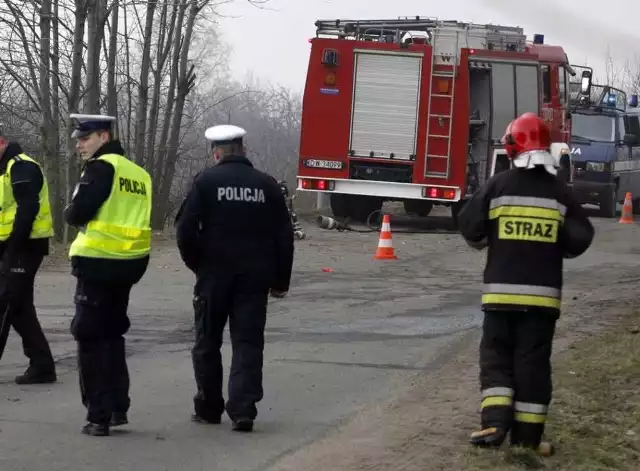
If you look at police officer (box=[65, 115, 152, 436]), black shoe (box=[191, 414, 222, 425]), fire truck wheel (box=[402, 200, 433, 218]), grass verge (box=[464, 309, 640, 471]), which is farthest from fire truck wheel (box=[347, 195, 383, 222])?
police officer (box=[65, 115, 152, 436])

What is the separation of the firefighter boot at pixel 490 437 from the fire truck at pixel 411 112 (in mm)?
15113

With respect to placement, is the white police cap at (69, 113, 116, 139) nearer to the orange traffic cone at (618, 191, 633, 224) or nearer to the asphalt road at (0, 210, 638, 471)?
the asphalt road at (0, 210, 638, 471)

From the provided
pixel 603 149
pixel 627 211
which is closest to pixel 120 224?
pixel 627 211

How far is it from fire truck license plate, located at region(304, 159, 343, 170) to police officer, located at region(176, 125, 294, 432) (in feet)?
47.5

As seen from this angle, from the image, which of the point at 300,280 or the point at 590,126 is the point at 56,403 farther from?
the point at 590,126

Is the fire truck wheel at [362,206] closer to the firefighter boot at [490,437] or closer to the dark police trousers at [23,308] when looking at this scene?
the dark police trousers at [23,308]

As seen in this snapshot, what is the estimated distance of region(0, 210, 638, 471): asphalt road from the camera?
21.4 ft

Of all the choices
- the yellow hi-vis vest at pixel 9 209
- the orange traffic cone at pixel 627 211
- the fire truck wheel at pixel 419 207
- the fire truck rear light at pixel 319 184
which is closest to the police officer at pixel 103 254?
the yellow hi-vis vest at pixel 9 209

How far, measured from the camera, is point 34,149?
28906 mm

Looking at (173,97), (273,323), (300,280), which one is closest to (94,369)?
(273,323)

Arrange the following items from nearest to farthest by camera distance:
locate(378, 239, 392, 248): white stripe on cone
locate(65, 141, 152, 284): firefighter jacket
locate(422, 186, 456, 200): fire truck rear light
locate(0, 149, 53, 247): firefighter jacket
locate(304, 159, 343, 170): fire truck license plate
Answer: locate(65, 141, 152, 284): firefighter jacket < locate(0, 149, 53, 247): firefighter jacket < locate(378, 239, 392, 248): white stripe on cone < locate(422, 186, 456, 200): fire truck rear light < locate(304, 159, 343, 170): fire truck license plate

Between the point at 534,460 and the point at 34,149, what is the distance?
24.3 meters

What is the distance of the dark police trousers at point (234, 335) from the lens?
6949 millimetres

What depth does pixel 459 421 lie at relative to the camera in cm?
712
